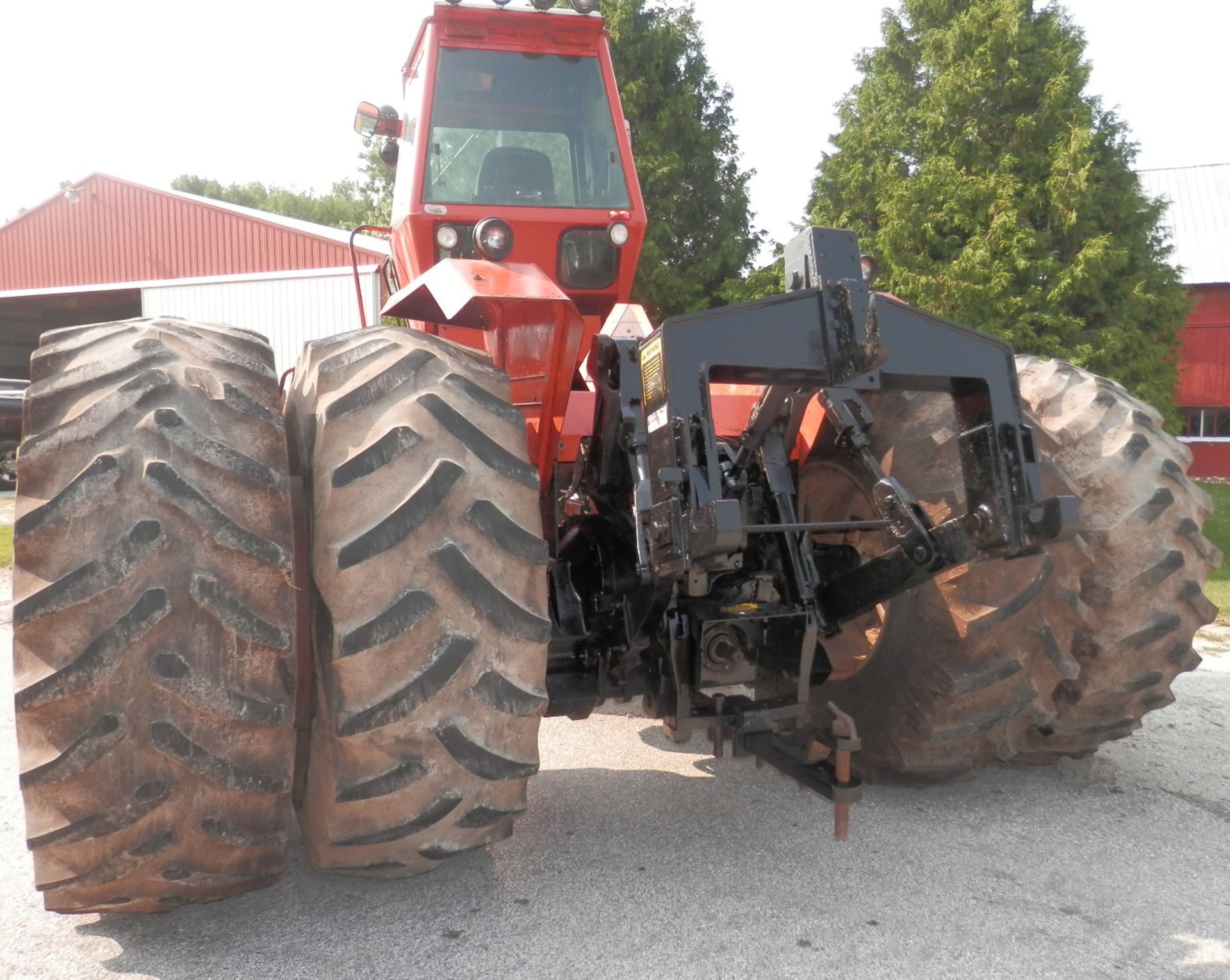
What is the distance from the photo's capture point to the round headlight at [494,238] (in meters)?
3.37

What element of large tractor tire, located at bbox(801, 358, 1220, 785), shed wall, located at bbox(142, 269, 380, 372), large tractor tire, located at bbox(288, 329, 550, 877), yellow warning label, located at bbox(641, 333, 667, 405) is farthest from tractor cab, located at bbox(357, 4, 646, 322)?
shed wall, located at bbox(142, 269, 380, 372)

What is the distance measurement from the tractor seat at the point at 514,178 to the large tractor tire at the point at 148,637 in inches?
96.9

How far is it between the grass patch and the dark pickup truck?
467 inches

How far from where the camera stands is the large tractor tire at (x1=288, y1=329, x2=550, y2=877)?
2.30m

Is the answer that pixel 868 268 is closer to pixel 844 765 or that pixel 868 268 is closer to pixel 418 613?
pixel 844 765

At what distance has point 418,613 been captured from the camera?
7.57ft

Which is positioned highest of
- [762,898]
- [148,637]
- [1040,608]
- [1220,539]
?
[148,637]

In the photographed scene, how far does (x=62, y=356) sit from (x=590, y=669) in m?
1.73

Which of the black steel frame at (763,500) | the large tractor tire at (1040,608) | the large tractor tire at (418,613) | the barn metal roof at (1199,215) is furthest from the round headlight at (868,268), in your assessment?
the barn metal roof at (1199,215)

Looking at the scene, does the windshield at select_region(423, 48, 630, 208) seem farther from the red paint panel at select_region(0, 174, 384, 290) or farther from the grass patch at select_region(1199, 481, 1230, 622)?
the red paint panel at select_region(0, 174, 384, 290)

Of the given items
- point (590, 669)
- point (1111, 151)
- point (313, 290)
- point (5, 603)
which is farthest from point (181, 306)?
point (590, 669)

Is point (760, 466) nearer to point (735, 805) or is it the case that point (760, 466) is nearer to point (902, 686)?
point (902, 686)

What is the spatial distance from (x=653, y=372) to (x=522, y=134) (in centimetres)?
263

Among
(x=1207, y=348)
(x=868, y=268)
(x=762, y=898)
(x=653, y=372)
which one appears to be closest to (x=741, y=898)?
(x=762, y=898)
